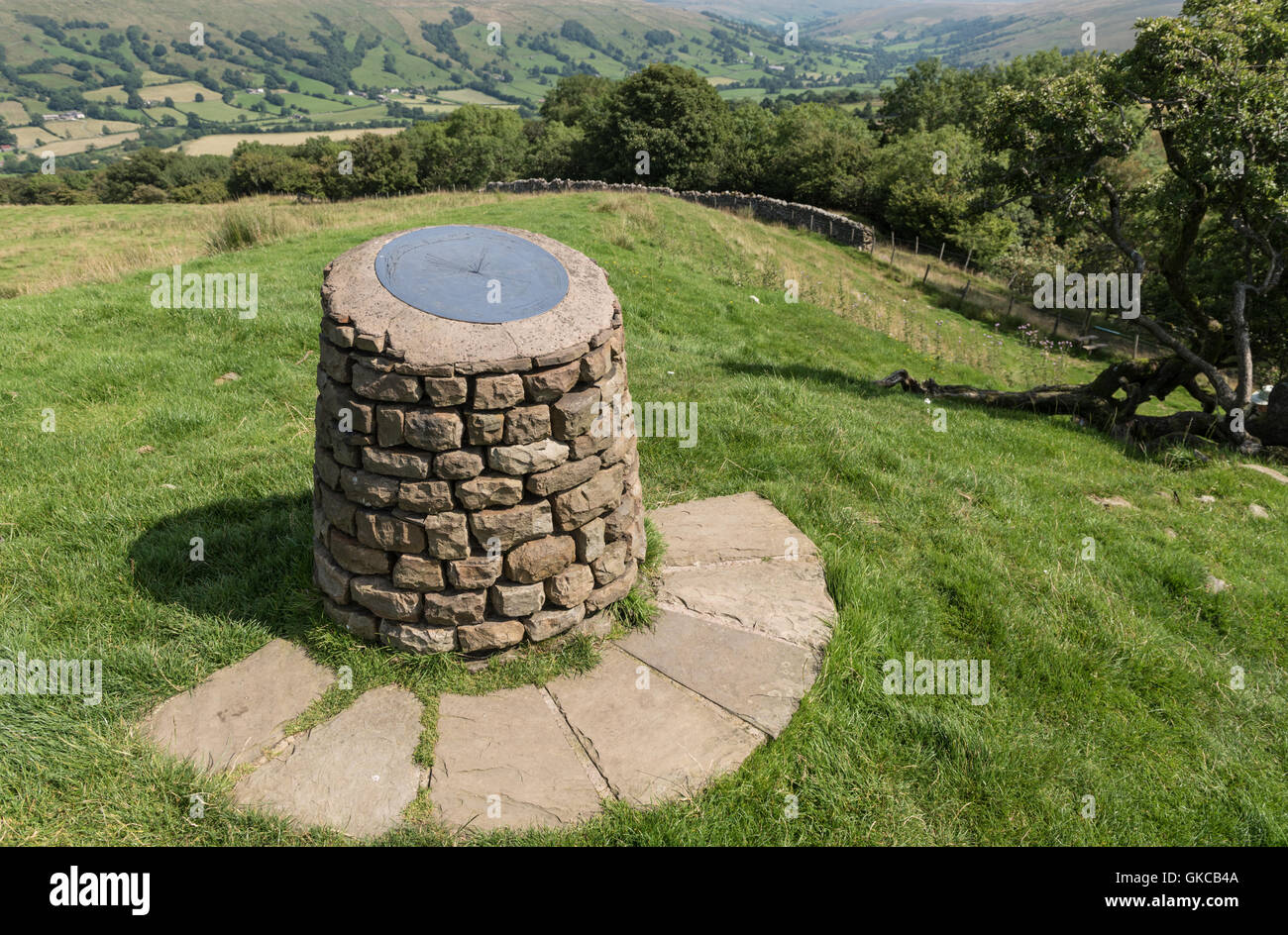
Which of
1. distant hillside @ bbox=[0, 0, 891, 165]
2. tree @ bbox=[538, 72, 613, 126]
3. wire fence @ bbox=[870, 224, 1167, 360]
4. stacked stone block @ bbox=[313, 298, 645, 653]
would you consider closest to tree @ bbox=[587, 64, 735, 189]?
wire fence @ bbox=[870, 224, 1167, 360]

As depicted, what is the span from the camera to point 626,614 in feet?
15.8

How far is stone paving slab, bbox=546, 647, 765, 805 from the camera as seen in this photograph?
368 cm

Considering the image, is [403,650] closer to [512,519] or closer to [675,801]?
[512,519]

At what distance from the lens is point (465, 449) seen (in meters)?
3.92

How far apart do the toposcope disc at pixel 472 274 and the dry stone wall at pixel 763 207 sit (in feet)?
91.0

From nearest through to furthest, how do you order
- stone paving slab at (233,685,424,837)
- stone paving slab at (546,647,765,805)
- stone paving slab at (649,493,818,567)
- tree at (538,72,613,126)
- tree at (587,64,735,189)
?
stone paving slab at (233,685,424,837) → stone paving slab at (546,647,765,805) → stone paving slab at (649,493,818,567) → tree at (587,64,735,189) → tree at (538,72,613,126)

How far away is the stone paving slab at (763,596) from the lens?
186 inches

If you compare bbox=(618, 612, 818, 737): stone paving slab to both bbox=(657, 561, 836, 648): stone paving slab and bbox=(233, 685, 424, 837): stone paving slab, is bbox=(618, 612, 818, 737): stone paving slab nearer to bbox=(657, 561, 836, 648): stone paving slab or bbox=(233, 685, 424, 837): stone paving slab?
bbox=(657, 561, 836, 648): stone paving slab

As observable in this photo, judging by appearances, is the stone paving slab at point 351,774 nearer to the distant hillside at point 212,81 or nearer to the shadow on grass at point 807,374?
the shadow on grass at point 807,374

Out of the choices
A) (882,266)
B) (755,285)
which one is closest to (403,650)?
(755,285)

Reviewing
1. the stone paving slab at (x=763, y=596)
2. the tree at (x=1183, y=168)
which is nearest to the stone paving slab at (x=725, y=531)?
the stone paving slab at (x=763, y=596)

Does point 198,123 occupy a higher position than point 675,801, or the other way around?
point 198,123

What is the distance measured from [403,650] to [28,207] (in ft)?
143

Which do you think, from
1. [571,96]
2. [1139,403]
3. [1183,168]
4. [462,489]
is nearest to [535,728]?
[462,489]
